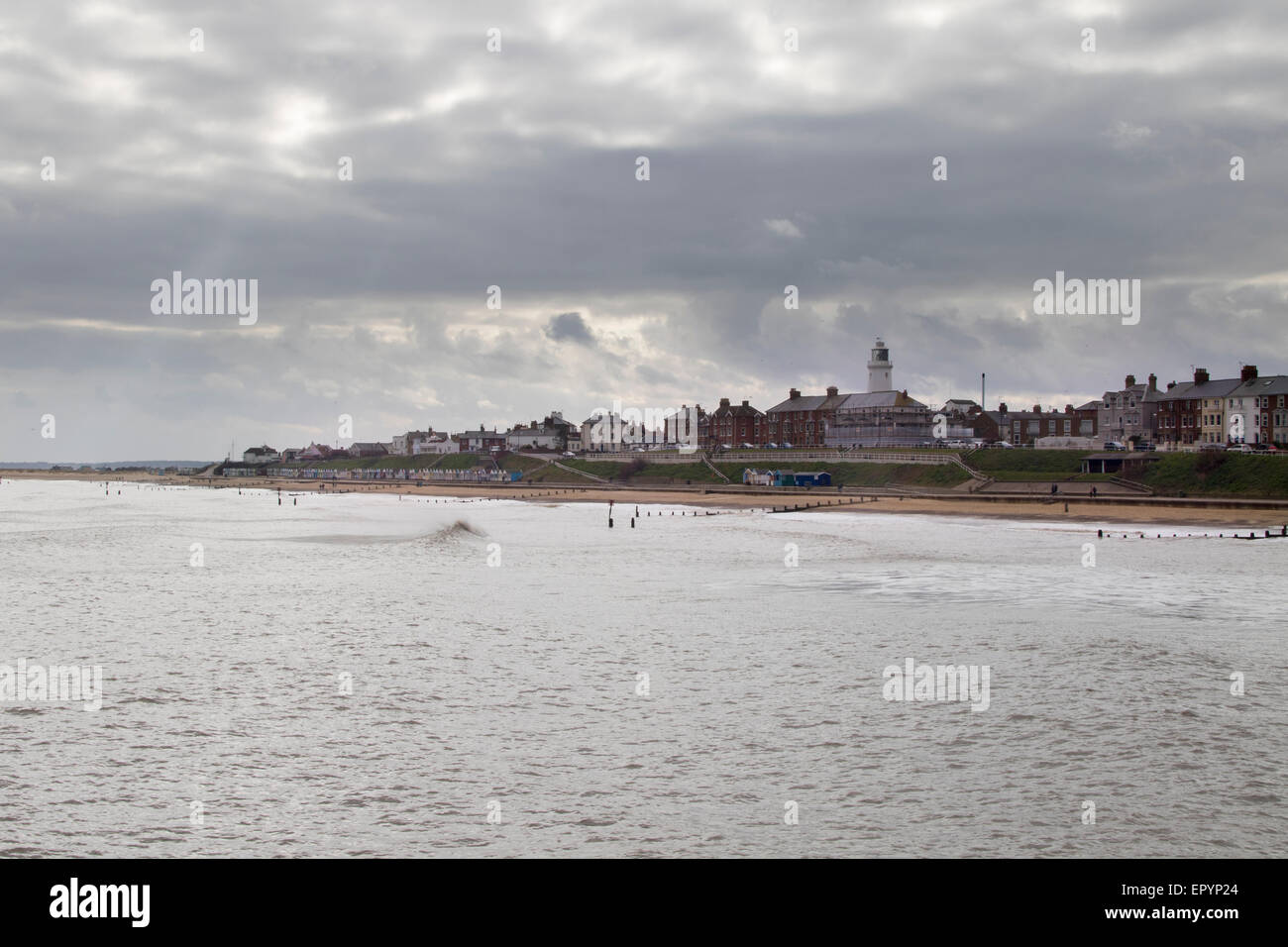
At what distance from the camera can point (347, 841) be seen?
15633mm

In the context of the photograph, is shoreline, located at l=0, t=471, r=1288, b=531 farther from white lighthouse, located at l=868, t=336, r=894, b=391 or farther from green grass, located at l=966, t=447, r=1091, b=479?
white lighthouse, located at l=868, t=336, r=894, b=391

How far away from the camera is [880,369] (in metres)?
186

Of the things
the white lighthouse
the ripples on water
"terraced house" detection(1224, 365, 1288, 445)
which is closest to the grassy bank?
"terraced house" detection(1224, 365, 1288, 445)

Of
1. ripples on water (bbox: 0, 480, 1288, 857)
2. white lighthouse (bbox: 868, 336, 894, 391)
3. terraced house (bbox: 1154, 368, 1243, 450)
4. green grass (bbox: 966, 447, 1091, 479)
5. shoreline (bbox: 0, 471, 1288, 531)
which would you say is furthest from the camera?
white lighthouse (bbox: 868, 336, 894, 391)

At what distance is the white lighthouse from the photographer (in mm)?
185500

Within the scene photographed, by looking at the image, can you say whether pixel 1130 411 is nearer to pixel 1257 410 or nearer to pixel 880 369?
pixel 1257 410

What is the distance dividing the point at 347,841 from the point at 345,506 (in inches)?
4551

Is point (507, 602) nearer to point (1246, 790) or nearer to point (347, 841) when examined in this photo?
point (347, 841)

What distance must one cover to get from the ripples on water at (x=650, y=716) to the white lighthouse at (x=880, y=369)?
137 meters

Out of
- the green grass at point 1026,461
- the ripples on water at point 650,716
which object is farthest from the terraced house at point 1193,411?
the ripples on water at point 650,716

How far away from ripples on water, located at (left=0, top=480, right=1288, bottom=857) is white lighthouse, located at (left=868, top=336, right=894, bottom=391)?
137 metres
